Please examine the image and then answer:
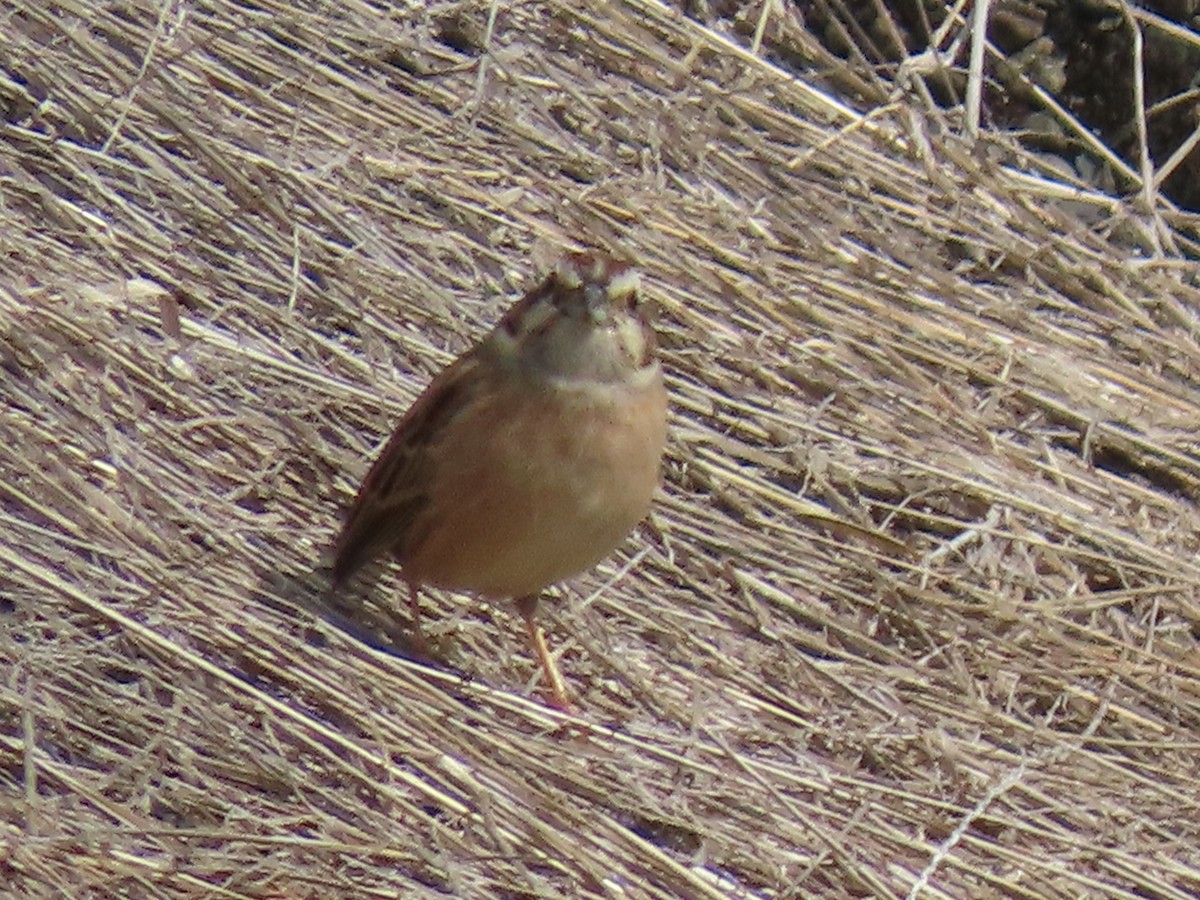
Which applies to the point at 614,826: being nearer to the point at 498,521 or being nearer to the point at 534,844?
the point at 534,844

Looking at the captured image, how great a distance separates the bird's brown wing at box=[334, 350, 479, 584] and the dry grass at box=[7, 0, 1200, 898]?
0.11 meters

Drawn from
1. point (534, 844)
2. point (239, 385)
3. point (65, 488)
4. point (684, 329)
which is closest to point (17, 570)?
point (65, 488)

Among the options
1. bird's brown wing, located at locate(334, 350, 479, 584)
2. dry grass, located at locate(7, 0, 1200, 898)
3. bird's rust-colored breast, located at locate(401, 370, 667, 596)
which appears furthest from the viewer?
bird's brown wing, located at locate(334, 350, 479, 584)

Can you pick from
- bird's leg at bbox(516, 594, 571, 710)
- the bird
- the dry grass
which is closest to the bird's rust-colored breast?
the bird

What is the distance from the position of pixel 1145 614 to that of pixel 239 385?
1758mm

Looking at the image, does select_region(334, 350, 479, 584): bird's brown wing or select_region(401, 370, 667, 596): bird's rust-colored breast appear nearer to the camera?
select_region(401, 370, 667, 596): bird's rust-colored breast

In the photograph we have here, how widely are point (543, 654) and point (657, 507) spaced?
0.41m

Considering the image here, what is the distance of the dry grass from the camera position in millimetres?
3258

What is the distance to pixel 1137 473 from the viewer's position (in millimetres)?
4426

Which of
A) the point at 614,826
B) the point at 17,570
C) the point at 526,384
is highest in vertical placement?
the point at 526,384

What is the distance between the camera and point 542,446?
11.7 feet

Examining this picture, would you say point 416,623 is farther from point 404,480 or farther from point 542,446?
point 542,446

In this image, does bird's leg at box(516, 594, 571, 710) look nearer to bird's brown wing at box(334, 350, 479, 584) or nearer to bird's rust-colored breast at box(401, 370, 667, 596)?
bird's rust-colored breast at box(401, 370, 667, 596)

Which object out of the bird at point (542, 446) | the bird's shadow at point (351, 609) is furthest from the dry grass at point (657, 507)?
the bird at point (542, 446)
